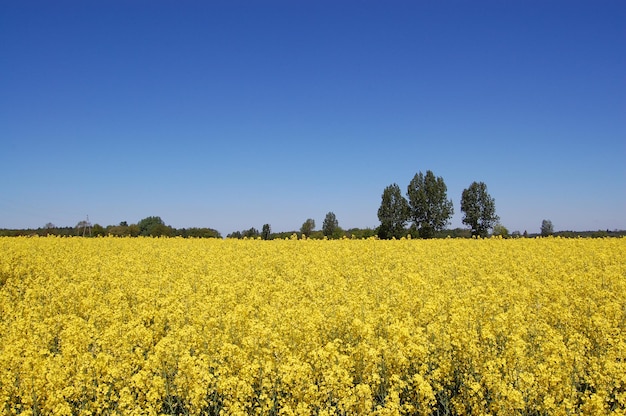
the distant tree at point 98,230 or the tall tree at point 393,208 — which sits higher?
the tall tree at point 393,208

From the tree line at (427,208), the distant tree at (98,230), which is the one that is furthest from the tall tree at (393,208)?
the distant tree at (98,230)

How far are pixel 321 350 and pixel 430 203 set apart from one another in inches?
2354

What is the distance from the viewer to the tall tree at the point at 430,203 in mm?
62531

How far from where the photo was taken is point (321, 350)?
18.9 ft

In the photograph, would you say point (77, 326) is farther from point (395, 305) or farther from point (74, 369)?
point (395, 305)

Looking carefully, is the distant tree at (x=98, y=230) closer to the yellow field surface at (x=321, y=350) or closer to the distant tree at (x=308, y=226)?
the distant tree at (x=308, y=226)

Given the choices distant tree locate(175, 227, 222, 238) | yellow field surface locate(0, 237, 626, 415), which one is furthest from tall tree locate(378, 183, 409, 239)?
yellow field surface locate(0, 237, 626, 415)

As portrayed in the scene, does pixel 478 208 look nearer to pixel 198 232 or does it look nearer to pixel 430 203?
pixel 430 203

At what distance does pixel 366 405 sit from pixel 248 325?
10.2ft

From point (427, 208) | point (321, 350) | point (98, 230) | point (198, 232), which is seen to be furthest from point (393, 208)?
point (321, 350)

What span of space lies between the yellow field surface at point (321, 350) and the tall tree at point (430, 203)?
51121 mm

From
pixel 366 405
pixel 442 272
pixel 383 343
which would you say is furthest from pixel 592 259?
pixel 366 405

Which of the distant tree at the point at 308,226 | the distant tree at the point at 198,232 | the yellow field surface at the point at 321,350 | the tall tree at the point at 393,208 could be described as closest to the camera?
the yellow field surface at the point at 321,350

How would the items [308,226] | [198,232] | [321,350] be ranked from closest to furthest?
1. [321,350]
2. [198,232]
3. [308,226]
